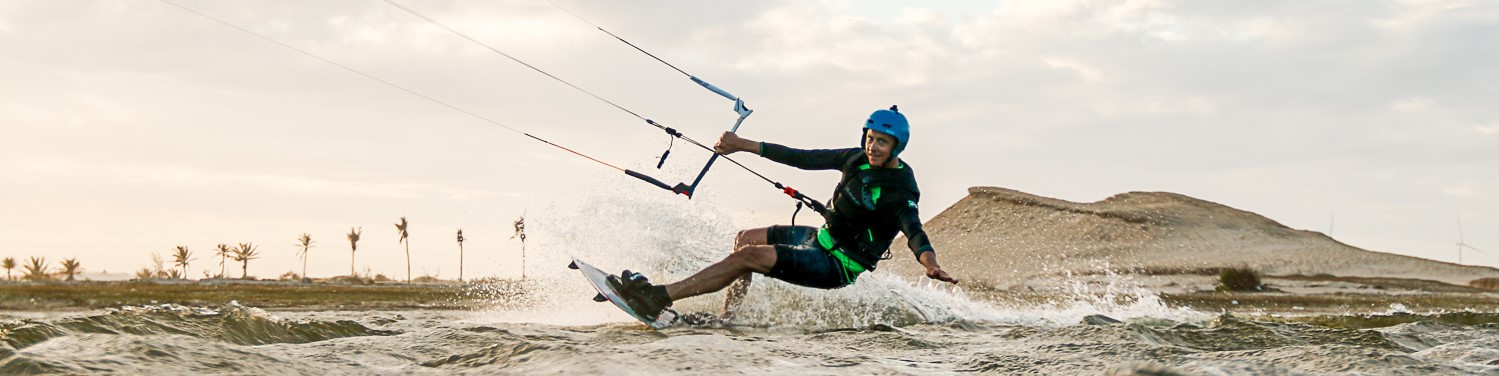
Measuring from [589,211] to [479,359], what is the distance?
6685 millimetres

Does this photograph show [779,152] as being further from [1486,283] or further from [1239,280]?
[1486,283]

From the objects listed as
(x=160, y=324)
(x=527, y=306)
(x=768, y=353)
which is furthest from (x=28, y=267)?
(x=768, y=353)

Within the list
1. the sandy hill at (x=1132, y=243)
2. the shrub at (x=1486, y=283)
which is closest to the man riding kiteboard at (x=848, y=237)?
the sandy hill at (x=1132, y=243)

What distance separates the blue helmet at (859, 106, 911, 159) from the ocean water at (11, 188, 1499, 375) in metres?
1.51

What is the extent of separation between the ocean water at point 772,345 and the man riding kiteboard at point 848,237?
15.8 inches

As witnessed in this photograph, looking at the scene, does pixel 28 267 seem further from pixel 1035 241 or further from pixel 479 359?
pixel 479 359

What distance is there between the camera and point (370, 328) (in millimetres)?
8562

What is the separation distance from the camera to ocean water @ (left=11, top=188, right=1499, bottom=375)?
4.83 metres

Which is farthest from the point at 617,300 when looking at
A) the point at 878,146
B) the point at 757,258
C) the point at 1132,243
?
the point at 1132,243

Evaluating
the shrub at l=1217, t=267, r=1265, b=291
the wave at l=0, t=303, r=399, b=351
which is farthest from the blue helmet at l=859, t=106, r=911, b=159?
the shrub at l=1217, t=267, r=1265, b=291

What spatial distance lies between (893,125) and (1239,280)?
24398mm

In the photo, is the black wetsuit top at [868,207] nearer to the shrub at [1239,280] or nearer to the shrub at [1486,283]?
the shrub at [1239,280]

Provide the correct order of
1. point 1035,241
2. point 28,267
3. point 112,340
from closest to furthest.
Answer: point 112,340 < point 1035,241 < point 28,267

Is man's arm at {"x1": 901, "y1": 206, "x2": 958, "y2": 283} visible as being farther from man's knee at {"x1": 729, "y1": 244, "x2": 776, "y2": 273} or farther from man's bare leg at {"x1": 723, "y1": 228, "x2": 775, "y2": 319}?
man's bare leg at {"x1": 723, "y1": 228, "x2": 775, "y2": 319}
